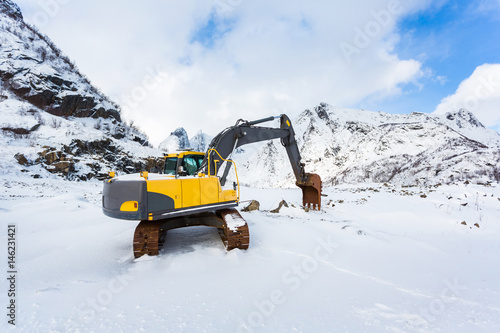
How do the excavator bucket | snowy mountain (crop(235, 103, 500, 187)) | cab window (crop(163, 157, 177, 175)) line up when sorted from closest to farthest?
cab window (crop(163, 157, 177, 175)), the excavator bucket, snowy mountain (crop(235, 103, 500, 187))

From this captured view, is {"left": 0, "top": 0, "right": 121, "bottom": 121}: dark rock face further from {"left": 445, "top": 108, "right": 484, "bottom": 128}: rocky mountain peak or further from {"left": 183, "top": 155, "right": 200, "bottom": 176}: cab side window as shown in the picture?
{"left": 445, "top": 108, "right": 484, "bottom": 128}: rocky mountain peak

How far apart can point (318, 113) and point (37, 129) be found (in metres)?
115

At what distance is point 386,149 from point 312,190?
55.9 m

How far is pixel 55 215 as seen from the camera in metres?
7.05

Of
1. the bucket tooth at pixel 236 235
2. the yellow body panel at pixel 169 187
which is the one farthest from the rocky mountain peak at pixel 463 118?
the yellow body panel at pixel 169 187

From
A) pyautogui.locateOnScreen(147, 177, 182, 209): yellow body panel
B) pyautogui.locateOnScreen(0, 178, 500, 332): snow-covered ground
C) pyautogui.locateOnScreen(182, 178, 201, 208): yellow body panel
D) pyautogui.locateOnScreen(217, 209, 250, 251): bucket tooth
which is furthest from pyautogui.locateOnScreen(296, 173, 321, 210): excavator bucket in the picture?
pyautogui.locateOnScreen(147, 177, 182, 209): yellow body panel

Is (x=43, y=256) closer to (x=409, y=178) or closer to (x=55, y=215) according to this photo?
(x=55, y=215)

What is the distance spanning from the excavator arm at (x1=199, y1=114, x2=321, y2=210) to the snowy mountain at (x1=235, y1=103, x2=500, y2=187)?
64.1ft

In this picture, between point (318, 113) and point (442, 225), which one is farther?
point (318, 113)

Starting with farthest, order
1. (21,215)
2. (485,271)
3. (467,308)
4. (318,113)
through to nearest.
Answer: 1. (318,113)
2. (21,215)
3. (485,271)
4. (467,308)

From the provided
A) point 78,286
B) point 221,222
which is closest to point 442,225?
point 221,222

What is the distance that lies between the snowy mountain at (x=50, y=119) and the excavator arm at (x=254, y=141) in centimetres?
1863

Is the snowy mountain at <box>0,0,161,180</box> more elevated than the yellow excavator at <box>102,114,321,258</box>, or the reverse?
the snowy mountain at <box>0,0,161,180</box>

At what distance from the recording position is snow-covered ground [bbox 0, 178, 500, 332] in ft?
6.90
